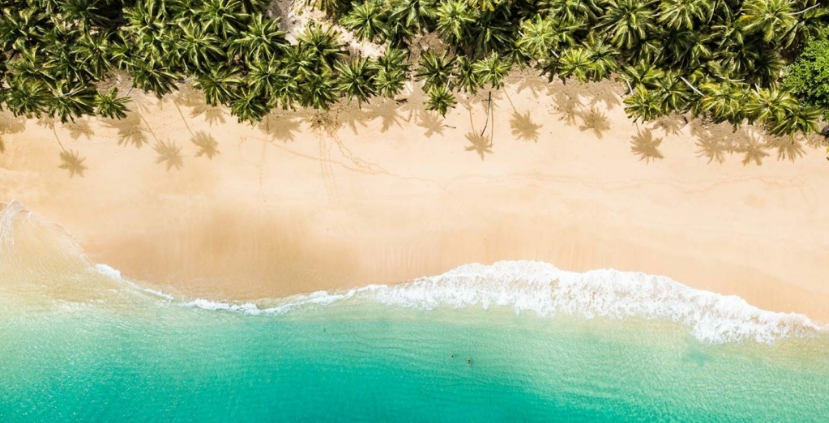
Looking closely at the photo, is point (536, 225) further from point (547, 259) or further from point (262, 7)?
point (262, 7)

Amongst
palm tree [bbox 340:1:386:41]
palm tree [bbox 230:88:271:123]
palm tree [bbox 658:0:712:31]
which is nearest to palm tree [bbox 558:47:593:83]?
palm tree [bbox 658:0:712:31]

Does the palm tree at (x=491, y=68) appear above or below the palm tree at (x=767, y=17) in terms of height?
below

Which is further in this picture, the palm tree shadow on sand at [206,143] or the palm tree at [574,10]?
the palm tree shadow on sand at [206,143]

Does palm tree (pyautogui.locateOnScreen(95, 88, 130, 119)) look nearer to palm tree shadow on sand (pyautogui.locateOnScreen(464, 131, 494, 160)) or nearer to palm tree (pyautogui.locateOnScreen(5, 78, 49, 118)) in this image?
palm tree (pyautogui.locateOnScreen(5, 78, 49, 118))

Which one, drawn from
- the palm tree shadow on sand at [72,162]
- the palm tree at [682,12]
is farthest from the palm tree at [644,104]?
the palm tree shadow on sand at [72,162]

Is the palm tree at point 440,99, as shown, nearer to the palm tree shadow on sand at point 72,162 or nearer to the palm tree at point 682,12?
the palm tree at point 682,12

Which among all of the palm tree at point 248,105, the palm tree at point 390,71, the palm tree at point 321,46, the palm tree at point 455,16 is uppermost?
the palm tree at point 455,16

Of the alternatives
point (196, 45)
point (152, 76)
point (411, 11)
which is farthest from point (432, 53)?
point (152, 76)
